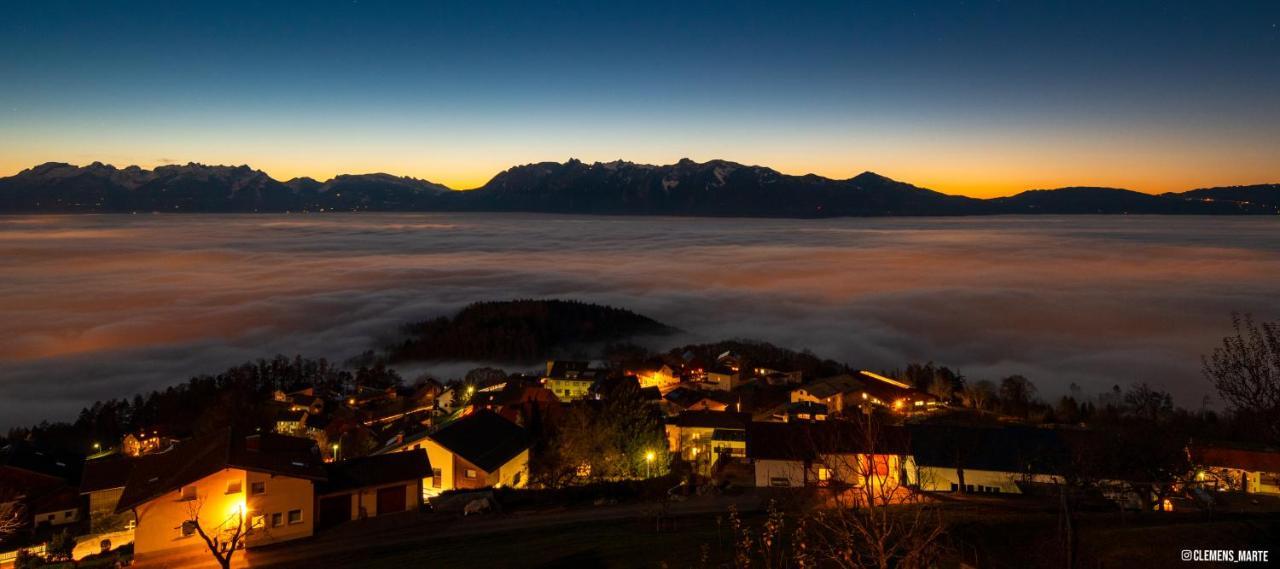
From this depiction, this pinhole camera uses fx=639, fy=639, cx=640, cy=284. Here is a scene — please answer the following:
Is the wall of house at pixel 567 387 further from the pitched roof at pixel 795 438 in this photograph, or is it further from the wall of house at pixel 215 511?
the wall of house at pixel 215 511

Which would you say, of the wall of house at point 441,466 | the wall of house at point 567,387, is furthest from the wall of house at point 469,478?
the wall of house at point 567,387

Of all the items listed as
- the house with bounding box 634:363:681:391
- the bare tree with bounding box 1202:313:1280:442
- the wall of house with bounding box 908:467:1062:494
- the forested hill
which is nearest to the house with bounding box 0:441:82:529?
the wall of house with bounding box 908:467:1062:494

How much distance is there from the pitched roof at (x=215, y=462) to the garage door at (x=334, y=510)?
1.02 m

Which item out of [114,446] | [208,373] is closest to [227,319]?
[208,373]

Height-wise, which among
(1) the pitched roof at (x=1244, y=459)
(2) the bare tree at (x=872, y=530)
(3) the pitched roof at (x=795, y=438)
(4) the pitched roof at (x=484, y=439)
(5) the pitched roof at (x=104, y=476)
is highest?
(2) the bare tree at (x=872, y=530)

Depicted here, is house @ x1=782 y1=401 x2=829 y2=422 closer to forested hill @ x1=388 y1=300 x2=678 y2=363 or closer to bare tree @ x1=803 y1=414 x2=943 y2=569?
bare tree @ x1=803 y1=414 x2=943 y2=569

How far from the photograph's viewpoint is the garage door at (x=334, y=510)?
746 inches

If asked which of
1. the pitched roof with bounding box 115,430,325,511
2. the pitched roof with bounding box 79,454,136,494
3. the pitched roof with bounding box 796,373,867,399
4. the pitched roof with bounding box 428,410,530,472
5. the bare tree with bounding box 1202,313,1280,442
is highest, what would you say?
the bare tree with bounding box 1202,313,1280,442

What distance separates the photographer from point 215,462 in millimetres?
17281

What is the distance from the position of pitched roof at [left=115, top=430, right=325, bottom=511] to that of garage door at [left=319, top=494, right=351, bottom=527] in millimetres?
1024

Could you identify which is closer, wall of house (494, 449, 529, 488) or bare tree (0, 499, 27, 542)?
bare tree (0, 499, 27, 542)

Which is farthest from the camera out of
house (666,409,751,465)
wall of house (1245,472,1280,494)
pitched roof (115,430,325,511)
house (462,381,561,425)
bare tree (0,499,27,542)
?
house (462,381,561,425)

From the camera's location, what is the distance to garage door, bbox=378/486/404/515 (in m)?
20.1

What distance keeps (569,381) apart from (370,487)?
37319 mm
